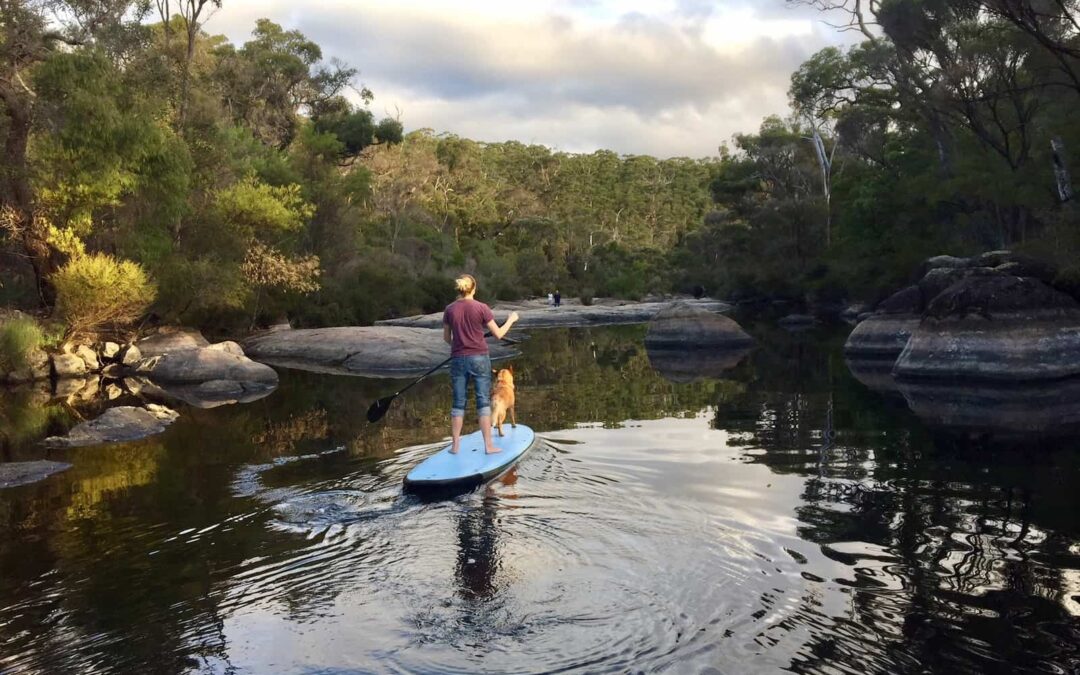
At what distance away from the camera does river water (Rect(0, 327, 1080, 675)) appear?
177 inches

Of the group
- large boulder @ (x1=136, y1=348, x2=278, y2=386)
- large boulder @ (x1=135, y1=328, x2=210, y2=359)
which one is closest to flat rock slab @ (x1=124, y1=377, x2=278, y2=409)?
large boulder @ (x1=136, y1=348, x2=278, y2=386)

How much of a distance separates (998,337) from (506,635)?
1435cm

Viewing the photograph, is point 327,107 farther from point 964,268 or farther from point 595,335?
point 964,268

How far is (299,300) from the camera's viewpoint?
106ft

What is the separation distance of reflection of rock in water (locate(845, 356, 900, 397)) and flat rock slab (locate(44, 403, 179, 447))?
40.6ft

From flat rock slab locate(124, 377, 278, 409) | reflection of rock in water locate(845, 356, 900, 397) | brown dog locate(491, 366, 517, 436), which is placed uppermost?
brown dog locate(491, 366, 517, 436)

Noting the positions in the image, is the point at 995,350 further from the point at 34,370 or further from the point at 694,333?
the point at 34,370

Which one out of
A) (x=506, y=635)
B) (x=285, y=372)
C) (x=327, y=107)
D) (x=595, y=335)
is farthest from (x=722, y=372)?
(x=327, y=107)

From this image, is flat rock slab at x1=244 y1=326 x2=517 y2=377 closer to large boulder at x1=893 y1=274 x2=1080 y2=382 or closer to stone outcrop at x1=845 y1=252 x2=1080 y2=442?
stone outcrop at x1=845 y1=252 x2=1080 y2=442

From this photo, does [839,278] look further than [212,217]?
Yes

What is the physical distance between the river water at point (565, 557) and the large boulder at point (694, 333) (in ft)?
49.1

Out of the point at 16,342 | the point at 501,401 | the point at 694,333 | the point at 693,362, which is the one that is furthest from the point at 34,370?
the point at 694,333

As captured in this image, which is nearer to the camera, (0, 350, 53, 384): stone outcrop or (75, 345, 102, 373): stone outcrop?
(0, 350, 53, 384): stone outcrop

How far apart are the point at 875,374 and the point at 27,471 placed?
15.9m
